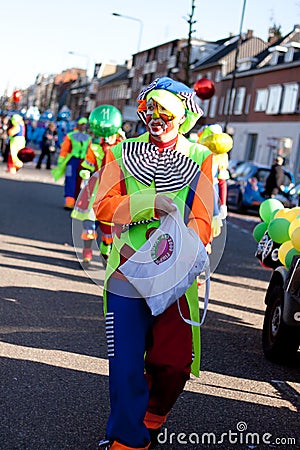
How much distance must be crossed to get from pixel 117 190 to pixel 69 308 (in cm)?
394

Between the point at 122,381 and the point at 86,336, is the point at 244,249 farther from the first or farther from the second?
the point at 122,381

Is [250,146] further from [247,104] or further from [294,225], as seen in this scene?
[294,225]

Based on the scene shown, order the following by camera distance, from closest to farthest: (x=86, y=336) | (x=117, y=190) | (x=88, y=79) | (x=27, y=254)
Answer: (x=117, y=190) < (x=86, y=336) < (x=27, y=254) < (x=88, y=79)

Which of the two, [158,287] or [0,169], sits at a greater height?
[158,287]

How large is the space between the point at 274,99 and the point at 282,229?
4744 centimetres

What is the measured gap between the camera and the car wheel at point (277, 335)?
6661 millimetres

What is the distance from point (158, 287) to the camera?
13.4ft

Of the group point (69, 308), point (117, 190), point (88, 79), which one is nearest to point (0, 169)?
point (69, 308)

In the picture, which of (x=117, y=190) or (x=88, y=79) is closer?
(x=117, y=190)

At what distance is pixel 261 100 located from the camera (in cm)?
5691

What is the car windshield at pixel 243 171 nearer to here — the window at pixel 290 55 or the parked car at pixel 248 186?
the parked car at pixel 248 186

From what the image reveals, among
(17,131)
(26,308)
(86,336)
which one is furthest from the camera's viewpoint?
(17,131)

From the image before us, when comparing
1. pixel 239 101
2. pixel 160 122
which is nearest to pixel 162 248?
pixel 160 122

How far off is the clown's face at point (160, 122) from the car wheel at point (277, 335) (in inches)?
106
